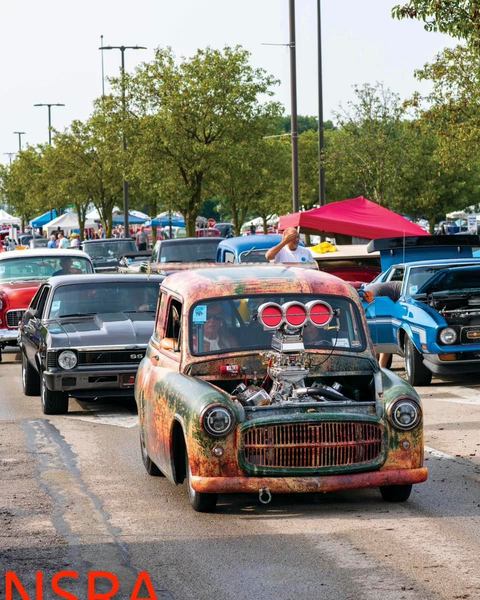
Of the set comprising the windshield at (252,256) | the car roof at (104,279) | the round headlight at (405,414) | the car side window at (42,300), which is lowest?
the round headlight at (405,414)

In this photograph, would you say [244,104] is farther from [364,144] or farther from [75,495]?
[75,495]

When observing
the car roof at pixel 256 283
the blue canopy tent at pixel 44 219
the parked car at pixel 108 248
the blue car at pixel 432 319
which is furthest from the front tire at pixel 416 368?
the blue canopy tent at pixel 44 219

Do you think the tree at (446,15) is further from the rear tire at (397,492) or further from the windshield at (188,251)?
the rear tire at (397,492)

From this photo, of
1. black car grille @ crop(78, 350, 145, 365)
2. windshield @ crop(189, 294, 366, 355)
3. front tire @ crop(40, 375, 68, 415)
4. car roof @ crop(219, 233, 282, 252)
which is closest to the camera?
windshield @ crop(189, 294, 366, 355)

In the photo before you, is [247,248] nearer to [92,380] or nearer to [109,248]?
[92,380]

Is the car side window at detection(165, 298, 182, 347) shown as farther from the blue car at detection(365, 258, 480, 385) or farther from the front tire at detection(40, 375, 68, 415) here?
the blue car at detection(365, 258, 480, 385)

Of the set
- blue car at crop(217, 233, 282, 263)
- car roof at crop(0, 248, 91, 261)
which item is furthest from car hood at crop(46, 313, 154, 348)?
blue car at crop(217, 233, 282, 263)

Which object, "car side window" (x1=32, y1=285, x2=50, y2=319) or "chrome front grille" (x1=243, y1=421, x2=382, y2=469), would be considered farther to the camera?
"car side window" (x1=32, y1=285, x2=50, y2=319)

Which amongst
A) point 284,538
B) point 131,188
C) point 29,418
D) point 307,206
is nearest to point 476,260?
point 29,418

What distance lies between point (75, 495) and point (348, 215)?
1996 centimetres

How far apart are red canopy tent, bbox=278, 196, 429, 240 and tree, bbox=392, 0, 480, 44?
301 inches

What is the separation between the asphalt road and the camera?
23.4 ft

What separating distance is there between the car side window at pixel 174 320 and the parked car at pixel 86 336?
4.07 metres

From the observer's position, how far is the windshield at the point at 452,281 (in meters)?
18.1
